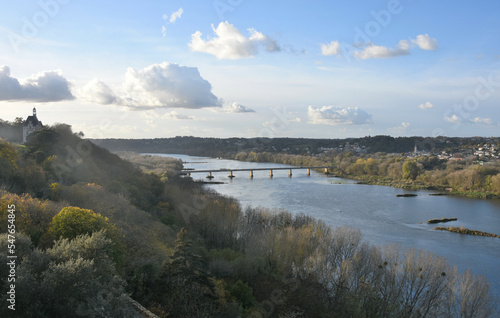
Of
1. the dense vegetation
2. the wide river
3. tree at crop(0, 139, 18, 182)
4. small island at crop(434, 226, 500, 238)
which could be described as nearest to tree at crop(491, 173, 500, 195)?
the wide river

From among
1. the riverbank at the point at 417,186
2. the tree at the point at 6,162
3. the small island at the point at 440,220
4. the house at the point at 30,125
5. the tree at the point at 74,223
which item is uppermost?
the house at the point at 30,125

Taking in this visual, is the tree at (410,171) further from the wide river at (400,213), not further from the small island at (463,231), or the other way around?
the small island at (463,231)

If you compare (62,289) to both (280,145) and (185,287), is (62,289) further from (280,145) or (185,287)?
(280,145)

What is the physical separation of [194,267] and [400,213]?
76.1 feet

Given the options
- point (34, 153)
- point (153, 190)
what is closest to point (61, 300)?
point (34, 153)

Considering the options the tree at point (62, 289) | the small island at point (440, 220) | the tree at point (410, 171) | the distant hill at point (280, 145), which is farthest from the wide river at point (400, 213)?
the distant hill at point (280, 145)

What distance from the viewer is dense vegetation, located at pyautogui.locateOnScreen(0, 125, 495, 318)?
6.30 m

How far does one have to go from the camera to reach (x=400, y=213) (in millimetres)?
28828

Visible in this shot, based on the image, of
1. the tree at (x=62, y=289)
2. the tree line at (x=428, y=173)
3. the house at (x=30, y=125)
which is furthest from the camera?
the tree line at (x=428, y=173)

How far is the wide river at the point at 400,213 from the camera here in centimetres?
1905

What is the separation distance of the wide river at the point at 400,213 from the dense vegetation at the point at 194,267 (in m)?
3.79

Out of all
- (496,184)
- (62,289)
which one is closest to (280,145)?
(496,184)

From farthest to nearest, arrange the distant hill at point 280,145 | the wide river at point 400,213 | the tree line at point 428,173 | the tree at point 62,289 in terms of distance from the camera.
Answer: the distant hill at point 280,145, the tree line at point 428,173, the wide river at point 400,213, the tree at point 62,289

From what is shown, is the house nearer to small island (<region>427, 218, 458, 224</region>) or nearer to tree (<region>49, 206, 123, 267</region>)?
tree (<region>49, 206, 123, 267</region>)
